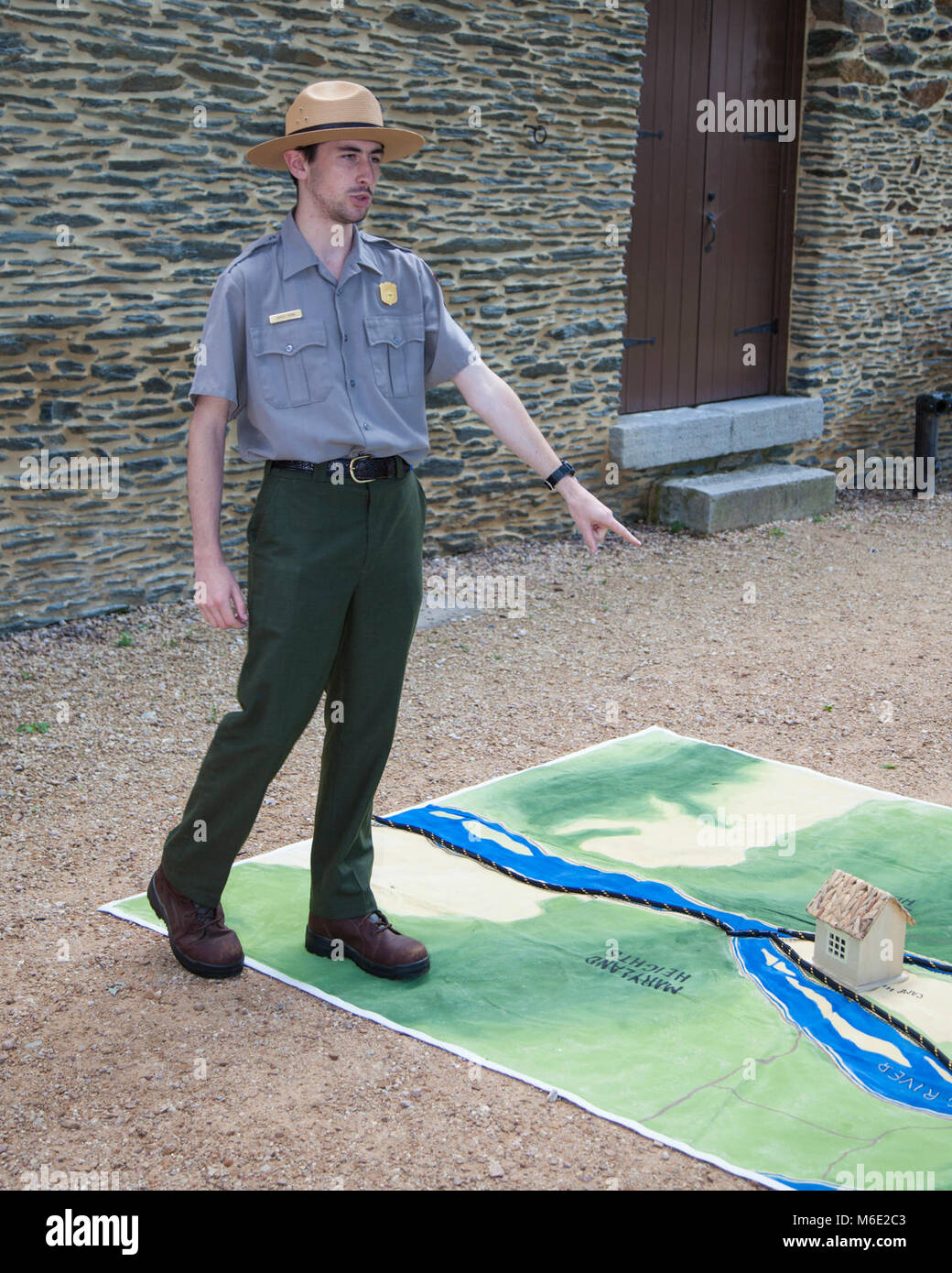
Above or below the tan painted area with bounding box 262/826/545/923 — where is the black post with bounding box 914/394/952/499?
above

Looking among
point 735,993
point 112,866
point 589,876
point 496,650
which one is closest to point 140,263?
point 496,650

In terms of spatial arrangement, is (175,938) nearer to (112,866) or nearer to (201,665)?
(112,866)

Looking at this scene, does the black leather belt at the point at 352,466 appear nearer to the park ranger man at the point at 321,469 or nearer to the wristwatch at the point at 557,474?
the park ranger man at the point at 321,469

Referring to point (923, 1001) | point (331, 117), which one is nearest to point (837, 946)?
point (923, 1001)

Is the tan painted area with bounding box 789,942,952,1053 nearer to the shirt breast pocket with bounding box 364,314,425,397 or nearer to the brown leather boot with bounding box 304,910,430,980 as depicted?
the brown leather boot with bounding box 304,910,430,980

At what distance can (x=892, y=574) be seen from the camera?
25.3 feet

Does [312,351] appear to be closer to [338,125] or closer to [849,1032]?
[338,125]

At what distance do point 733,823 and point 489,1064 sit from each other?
162 cm

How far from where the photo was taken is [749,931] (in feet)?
11.4

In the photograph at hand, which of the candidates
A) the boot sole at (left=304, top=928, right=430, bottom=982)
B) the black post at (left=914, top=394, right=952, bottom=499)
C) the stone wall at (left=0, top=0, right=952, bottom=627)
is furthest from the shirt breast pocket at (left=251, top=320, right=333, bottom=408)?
the black post at (left=914, top=394, right=952, bottom=499)

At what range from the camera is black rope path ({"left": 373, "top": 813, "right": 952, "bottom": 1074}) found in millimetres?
3027

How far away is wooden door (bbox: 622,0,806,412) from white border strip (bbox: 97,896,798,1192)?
6.06 meters

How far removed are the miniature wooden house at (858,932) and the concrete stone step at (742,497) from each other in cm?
530

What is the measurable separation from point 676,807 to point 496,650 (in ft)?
6.12
